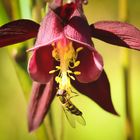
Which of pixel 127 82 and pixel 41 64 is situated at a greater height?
pixel 41 64

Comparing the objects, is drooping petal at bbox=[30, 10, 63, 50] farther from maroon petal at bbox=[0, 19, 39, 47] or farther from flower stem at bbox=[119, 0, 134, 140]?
flower stem at bbox=[119, 0, 134, 140]

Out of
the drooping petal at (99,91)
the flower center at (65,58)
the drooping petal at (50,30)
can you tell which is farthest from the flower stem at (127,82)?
the drooping petal at (50,30)

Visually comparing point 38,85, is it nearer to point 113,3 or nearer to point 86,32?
point 86,32

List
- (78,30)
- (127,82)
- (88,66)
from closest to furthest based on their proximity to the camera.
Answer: (78,30)
(88,66)
(127,82)

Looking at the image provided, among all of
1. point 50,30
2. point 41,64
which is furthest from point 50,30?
point 41,64

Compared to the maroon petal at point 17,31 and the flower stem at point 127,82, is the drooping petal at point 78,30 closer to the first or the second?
the maroon petal at point 17,31

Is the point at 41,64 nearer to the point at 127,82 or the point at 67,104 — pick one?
the point at 67,104

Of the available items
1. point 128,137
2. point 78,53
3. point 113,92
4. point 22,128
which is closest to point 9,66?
point 22,128

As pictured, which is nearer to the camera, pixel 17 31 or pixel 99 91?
pixel 17 31
